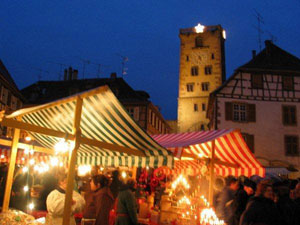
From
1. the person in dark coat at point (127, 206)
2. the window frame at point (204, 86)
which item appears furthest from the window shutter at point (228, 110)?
the person in dark coat at point (127, 206)

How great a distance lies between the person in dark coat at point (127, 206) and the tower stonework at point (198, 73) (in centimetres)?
2962

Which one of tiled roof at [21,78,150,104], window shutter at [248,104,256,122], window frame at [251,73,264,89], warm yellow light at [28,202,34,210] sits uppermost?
tiled roof at [21,78,150,104]

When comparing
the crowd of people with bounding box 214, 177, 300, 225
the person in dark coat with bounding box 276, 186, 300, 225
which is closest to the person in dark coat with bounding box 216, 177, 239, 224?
the crowd of people with bounding box 214, 177, 300, 225

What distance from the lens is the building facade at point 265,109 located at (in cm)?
2138

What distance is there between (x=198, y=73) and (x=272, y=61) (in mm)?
13492

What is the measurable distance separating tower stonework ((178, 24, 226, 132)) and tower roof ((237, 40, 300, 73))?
38.1 feet

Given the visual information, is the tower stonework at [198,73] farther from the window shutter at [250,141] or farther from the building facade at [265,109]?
the window shutter at [250,141]

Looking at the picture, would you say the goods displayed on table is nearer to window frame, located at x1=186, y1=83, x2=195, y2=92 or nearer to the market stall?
the market stall

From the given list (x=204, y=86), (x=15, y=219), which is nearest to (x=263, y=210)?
(x=15, y=219)

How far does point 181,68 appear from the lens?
37.3m

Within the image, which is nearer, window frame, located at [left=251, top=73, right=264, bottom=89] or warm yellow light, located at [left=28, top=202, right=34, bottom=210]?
warm yellow light, located at [left=28, top=202, right=34, bottom=210]

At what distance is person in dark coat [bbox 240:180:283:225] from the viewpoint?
13.0 feet

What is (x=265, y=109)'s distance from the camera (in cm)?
2216

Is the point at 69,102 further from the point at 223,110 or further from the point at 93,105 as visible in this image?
the point at 223,110
